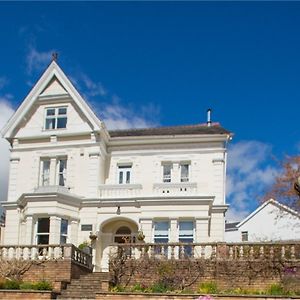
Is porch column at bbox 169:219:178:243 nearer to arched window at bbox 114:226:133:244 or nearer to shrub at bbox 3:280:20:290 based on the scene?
arched window at bbox 114:226:133:244

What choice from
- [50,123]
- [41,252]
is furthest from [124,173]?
[41,252]

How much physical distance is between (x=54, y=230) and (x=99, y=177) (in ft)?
14.0

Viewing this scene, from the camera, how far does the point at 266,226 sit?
56.8 meters

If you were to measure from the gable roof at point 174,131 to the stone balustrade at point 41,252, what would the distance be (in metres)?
10.4

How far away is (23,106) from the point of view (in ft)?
123

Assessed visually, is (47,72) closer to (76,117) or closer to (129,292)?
(76,117)

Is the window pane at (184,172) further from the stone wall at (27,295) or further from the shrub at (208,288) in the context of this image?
the stone wall at (27,295)

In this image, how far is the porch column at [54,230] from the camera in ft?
109

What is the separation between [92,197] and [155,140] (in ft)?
16.2

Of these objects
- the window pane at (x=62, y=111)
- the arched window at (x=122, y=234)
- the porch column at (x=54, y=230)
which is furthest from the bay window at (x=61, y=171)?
the arched window at (x=122, y=234)

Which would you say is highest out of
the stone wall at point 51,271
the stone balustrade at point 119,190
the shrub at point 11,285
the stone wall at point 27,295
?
the stone balustrade at point 119,190

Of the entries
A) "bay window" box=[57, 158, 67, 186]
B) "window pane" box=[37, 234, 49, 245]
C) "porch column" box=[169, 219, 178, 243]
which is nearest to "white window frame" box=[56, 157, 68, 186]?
"bay window" box=[57, 158, 67, 186]

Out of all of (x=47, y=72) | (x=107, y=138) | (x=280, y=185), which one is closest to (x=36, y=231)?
(x=107, y=138)

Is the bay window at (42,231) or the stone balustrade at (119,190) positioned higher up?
the stone balustrade at (119,190)
